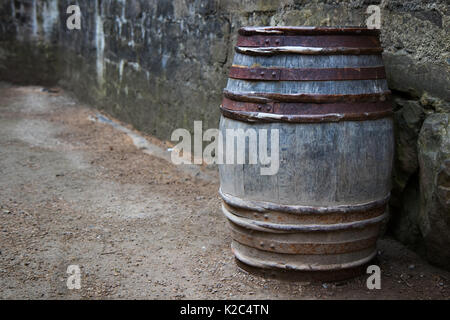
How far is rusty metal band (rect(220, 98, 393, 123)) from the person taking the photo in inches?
94.2

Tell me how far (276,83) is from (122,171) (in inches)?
105

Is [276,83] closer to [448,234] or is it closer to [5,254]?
[448,234]

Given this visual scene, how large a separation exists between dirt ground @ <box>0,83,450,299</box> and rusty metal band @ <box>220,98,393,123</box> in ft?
2.60

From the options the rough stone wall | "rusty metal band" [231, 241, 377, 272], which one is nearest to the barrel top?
the rough stone wall

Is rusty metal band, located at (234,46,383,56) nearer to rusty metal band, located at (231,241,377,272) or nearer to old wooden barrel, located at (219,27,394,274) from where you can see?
old wooden barrel, located at (219,27,394,274)

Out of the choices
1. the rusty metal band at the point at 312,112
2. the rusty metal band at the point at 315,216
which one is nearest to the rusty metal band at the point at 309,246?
the rusty metal band at the point at 315,216

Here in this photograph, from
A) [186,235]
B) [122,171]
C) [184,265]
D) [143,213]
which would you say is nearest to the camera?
[184,265]

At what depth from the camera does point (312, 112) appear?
240 cm

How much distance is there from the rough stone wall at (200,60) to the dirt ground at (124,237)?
0.38 m

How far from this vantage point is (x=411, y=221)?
3.01m

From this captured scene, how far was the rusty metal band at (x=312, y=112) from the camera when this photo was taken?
2393 millimetres

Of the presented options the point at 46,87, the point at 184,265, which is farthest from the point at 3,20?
the point at 184,265

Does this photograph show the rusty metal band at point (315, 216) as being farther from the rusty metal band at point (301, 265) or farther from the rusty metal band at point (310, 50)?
the rusty metal band at point (310, 50)

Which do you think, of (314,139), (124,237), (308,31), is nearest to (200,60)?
(124,237)
